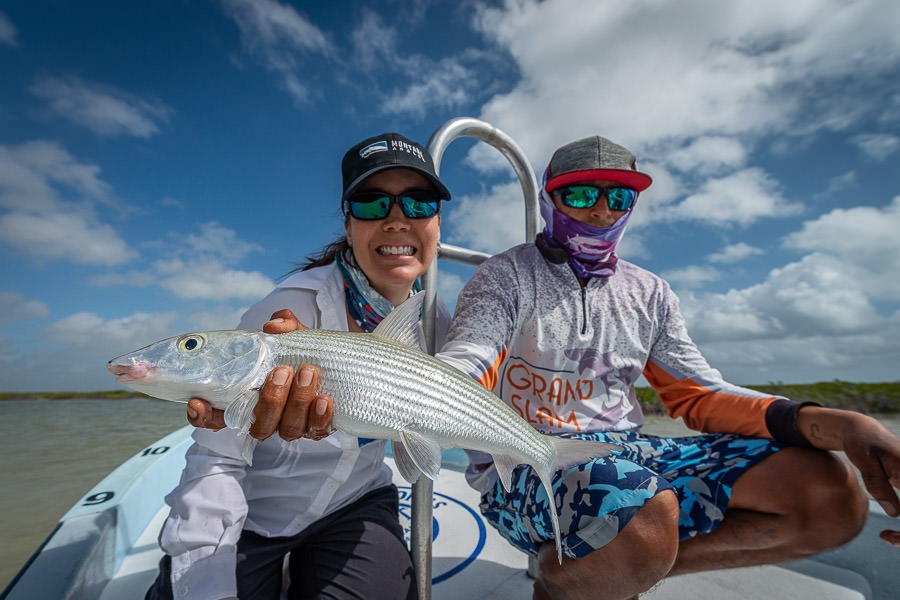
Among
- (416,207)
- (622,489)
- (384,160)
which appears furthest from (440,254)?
(622,489)

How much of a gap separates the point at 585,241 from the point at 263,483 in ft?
7.51

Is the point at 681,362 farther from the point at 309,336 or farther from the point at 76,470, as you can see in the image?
the point at 76,470

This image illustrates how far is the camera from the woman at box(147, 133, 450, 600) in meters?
2.22

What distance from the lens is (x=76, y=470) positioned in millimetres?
7605

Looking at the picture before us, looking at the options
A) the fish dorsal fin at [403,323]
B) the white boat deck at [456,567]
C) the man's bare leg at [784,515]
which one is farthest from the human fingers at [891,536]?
the fish dorsal fin at [403,323]

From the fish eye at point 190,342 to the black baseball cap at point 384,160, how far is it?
3.46 ft

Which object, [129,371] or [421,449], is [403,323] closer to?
[421,449]

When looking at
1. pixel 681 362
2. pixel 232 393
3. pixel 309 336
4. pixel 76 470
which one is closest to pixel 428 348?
pixel 309 336

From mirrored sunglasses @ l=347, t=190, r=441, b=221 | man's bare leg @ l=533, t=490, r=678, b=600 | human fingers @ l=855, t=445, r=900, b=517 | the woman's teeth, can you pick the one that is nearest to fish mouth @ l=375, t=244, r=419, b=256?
the woman's teeth

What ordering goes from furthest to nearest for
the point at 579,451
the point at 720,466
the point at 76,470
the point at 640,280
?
the point at 76,470 < the point at 640,280 < the point at 720,466 < the point at 579,451

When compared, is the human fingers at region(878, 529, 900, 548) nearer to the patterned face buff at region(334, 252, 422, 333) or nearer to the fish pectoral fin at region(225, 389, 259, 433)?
the patterned face buff at region(334, 252, 422, 333)

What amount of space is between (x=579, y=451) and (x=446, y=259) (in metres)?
1.56

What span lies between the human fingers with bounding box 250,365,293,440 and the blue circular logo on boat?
1703 mm

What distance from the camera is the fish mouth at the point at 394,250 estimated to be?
2.32 meters
